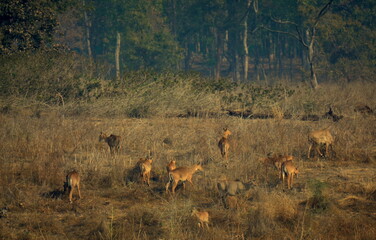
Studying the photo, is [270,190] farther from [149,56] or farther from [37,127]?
[149,56]

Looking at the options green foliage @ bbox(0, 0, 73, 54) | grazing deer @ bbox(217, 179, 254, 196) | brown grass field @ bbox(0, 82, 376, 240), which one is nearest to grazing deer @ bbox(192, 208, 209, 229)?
brown grass field @ bbox(0, 82, 376, 240)

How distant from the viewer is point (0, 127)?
1319cm

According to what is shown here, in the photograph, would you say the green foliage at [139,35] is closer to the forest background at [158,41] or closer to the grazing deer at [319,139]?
the forest background at [158,41]

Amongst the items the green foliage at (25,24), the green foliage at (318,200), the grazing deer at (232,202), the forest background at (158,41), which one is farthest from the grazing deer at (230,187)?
the green foliage at (25,24)

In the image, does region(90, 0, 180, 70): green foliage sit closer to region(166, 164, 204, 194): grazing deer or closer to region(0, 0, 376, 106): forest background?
region(0, 0, 376, 106): forest background

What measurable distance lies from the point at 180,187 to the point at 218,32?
43.1 m

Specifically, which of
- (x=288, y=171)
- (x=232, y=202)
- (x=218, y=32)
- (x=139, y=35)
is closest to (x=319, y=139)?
(x=288, y=171)

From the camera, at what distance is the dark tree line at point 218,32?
32406mm

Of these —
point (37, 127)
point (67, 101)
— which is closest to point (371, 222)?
point (37, 127)

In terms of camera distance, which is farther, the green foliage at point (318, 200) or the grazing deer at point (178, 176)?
the grazing deer at point (178, 176)

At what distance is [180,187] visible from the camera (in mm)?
8797

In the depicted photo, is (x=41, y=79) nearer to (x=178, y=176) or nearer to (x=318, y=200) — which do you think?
(x=178, y=176)

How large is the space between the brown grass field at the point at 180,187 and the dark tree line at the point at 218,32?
42.2 feet

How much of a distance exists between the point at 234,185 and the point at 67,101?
13.2 metres
